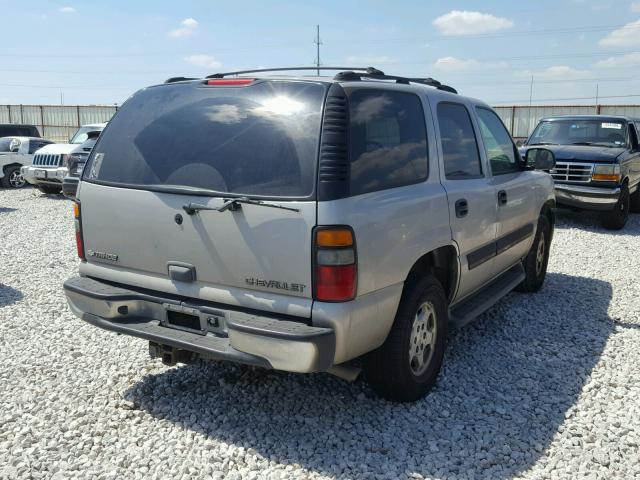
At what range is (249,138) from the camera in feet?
10.3

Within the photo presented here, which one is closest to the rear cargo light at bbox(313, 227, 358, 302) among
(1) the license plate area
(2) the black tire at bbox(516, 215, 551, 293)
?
(1) the license plate area

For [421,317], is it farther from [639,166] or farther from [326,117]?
[639,166]

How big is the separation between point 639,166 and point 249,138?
10679 mm

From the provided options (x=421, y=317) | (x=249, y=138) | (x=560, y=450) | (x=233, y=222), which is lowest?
(x=560, y=450)

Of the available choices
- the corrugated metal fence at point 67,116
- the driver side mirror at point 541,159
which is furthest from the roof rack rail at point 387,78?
the corrugated metal fence at point 67,116

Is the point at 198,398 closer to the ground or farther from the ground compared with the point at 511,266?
closer to the ground

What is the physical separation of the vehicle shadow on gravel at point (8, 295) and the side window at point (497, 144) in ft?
15.3

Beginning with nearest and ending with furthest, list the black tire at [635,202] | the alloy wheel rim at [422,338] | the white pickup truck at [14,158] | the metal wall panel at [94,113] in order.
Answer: the alloy wheel rim at [422,338] → the black tire at [635,202] → the white pickup truck at [14,158] → the metal wall panel at [94,113]

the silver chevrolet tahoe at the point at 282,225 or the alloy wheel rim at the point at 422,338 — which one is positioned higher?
the silver chevrolet tahoe at the point at 282,225

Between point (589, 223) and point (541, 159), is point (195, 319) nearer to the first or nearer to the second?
point (541, 159)

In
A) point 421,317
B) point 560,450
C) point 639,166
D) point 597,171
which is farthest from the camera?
point 639,166

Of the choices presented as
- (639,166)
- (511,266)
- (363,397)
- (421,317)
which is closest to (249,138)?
(421,317)

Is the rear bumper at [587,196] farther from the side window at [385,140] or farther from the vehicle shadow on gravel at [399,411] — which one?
the side window at [385,140]

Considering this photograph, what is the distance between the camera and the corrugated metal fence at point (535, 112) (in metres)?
22.7
